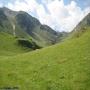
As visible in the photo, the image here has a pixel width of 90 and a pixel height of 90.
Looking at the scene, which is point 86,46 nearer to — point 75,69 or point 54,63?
point 54,63

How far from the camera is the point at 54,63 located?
42.3 metres

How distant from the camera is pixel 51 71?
3803 centimetres

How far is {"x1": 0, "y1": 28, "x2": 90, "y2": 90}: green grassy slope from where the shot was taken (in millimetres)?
32469

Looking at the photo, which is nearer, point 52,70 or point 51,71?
point 51,71

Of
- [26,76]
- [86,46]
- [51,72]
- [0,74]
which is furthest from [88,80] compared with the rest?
[86,46]

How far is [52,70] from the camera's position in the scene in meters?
38.4

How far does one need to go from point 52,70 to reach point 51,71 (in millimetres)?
423

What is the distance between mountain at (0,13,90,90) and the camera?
32469 millimetres

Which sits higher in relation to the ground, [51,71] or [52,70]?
[52,70]

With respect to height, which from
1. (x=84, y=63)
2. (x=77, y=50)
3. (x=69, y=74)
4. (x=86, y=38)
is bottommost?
(x=69, y=74)

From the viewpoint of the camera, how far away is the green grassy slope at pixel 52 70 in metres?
32.5

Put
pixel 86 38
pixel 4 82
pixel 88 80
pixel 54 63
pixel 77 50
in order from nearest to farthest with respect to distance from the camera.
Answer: pixel 88 80
pixel 4 82
pixel 54 63
pixel 77 50
pixel 86 38

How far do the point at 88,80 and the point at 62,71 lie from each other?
6.12m

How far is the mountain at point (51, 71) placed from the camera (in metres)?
32.5
